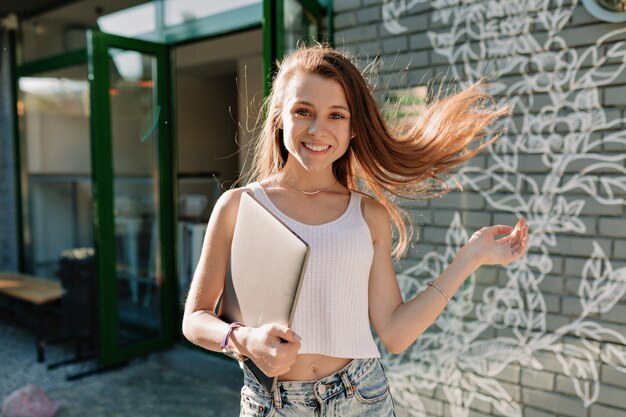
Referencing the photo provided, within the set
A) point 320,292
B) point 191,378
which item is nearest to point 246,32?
point 191,378

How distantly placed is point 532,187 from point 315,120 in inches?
61.1

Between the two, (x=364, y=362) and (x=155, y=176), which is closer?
(x=364, y=362)

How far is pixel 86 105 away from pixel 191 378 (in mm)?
3004

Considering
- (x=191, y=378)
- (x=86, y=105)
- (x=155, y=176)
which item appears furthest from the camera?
(x=86, y=105)

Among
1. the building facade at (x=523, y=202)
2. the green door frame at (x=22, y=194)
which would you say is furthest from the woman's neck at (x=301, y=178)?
the green door frame at (x=22, y=194)

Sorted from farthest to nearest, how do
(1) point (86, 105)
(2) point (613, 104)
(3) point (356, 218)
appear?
(1) point (86, 105) → (2) point (613, 104) → (3) point (356, 218)

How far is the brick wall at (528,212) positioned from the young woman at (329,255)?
1.08 metres

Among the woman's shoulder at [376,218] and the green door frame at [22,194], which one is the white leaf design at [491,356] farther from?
the green door frame at [22,194]

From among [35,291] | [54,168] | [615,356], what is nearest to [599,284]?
[615,356]

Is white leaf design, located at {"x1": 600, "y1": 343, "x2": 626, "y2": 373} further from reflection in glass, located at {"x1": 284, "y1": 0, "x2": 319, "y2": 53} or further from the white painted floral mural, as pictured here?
reflection in glass, located at {"x1": 284, "y1": 0, "x2": 319, "y2": 53}

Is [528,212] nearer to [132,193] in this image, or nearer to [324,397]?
[324,397]

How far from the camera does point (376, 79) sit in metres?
3.00

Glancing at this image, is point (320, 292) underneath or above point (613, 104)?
underneath

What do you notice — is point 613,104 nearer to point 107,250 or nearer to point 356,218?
point 356,218
